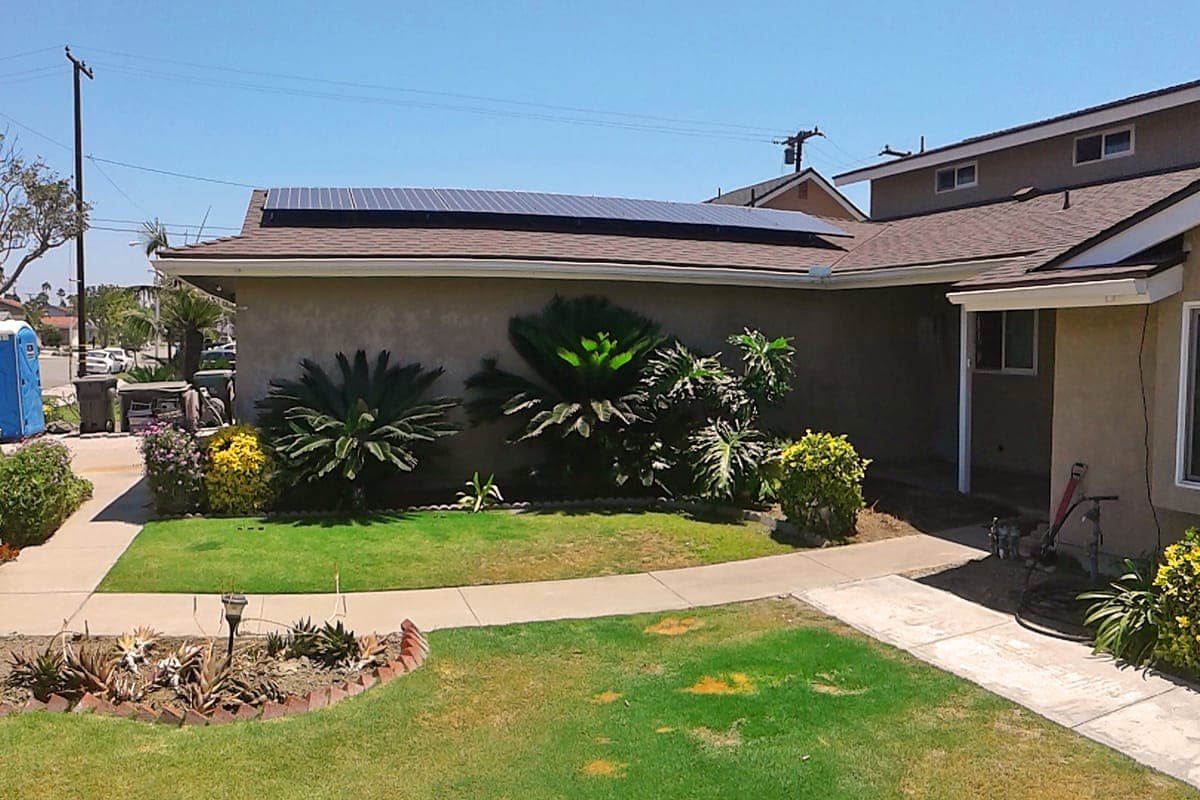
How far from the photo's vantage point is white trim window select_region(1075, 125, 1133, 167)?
13.3 m

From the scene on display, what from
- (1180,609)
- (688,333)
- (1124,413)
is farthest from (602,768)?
(688,333)

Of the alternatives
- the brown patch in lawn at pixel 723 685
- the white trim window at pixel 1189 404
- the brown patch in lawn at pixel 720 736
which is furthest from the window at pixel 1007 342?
the brown patch in lawn at pixel 720 736

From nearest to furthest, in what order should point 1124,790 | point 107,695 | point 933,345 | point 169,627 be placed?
point 1124,790 < point 107,695 < point 169,627 < point 933,345

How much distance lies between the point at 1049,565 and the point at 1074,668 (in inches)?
96.7

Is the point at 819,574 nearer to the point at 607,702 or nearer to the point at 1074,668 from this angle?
the point at 1074,668

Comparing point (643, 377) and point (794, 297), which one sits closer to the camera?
point (643, 377)

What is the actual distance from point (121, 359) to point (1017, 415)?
47.0 meters

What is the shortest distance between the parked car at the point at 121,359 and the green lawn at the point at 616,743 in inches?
1680

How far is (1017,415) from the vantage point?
40.9 feet

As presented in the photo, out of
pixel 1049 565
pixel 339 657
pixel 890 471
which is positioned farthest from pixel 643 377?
pixel 339 657

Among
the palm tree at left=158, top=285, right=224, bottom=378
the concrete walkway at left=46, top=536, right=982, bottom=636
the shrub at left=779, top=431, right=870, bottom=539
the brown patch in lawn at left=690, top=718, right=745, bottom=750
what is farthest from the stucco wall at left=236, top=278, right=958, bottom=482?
the palm tree at left=158, top=285, right=224, bottom=378

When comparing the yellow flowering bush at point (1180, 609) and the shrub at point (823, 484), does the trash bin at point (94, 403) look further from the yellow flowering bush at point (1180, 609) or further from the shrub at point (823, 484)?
the yellow flowering bush at point (1180, 609)

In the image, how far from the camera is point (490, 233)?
13.1m

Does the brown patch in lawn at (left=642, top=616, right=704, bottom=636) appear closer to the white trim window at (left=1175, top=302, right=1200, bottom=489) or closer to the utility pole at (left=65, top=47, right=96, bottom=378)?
the white trim window at (left=1175, top=302, right=1200, bottom=489)
